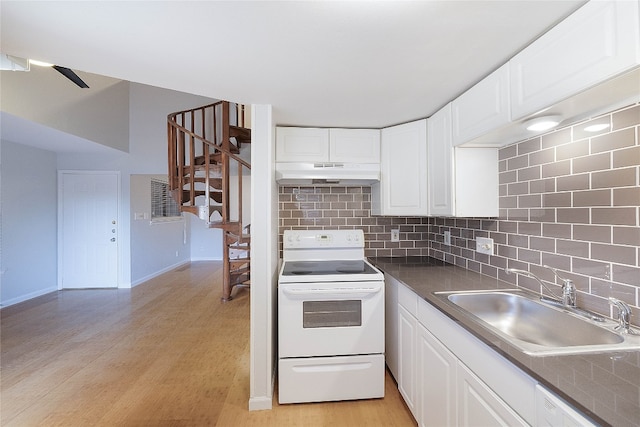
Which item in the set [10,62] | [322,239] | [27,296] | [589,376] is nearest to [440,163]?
[322,239]

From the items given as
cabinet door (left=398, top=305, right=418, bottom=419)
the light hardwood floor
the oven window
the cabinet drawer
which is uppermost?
the cabinet drawer

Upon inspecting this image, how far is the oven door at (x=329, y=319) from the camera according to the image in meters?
1.85

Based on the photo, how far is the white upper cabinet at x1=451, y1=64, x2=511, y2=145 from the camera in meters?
1.29

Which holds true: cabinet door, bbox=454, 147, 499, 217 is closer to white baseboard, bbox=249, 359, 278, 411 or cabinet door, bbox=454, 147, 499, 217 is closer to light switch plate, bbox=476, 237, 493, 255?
light switch plate, bbox=476, 237, 493, 255

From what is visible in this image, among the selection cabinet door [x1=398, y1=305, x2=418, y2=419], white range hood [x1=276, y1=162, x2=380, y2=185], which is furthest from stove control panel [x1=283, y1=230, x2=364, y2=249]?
cabinet door [x1=398, y1=305, x2=418, y2=419]

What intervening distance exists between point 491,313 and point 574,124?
1.02 meters

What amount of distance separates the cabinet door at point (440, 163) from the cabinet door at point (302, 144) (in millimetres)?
832

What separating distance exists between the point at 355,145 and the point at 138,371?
2657 mm

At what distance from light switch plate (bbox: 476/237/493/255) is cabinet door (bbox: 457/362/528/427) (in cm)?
93

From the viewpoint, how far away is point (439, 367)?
53.2 inches

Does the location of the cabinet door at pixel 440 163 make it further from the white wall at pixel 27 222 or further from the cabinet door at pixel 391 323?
the white wall at pixel 27 222

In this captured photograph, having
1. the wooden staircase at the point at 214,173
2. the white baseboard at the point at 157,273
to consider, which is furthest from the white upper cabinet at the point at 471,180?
the white baseboard at the point at 157,273

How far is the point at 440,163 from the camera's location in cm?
190

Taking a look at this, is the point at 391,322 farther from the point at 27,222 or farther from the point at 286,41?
the point at 27,222
